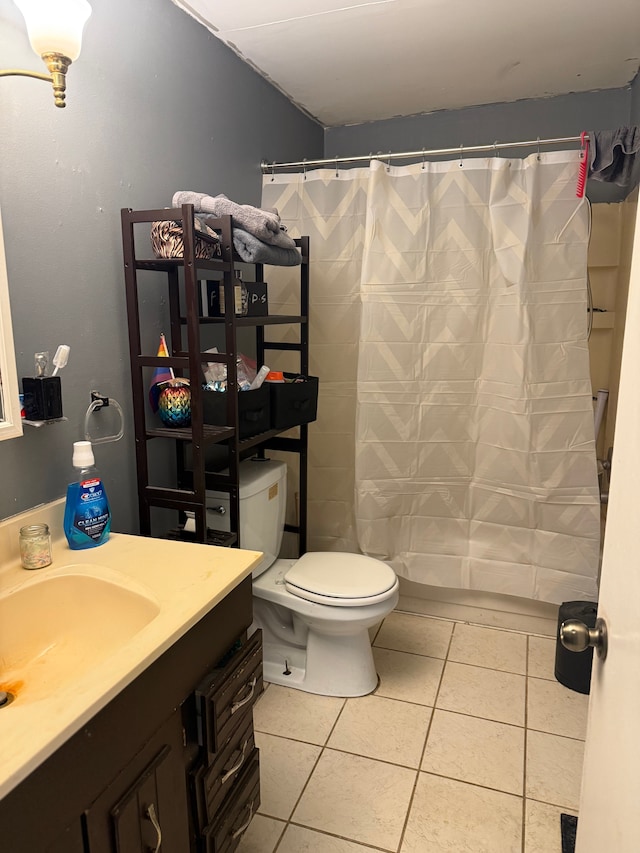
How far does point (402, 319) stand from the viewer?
7.61 ft

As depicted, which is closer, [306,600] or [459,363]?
[306,600]

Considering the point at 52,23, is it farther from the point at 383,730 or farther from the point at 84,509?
the point at 383,730

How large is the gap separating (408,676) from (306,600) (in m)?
0.55

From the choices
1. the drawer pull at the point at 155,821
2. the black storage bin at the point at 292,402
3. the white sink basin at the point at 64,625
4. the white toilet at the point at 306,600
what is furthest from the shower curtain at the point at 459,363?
the drawer pull at the point at 155,821

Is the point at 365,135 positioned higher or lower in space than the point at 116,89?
higher

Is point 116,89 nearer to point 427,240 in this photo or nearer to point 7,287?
point 7,287

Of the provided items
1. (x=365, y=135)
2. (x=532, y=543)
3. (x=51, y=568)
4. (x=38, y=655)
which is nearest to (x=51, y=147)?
(x=51, y=568)

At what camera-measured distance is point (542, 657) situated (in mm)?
2314

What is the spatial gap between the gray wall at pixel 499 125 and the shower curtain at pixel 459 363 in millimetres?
593

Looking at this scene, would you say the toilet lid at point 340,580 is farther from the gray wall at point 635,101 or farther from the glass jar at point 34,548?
the gray wall at point 635,101

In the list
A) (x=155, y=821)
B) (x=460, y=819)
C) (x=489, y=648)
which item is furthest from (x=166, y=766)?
(x=489, y=648)

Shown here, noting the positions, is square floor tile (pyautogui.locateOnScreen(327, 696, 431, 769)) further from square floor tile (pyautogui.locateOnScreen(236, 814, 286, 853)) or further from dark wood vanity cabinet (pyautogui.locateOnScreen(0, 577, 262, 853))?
dark wood vanity cabinet (pyautogui.locateOnScreen(0, 577, 262, 853))

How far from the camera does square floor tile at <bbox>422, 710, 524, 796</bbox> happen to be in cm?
173

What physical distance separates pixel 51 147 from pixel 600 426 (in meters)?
2.17
